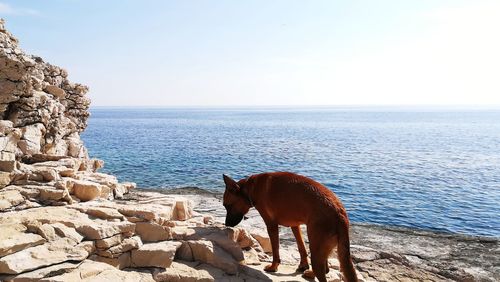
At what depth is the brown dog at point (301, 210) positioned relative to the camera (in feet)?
24.7

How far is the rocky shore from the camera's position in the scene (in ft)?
23.6

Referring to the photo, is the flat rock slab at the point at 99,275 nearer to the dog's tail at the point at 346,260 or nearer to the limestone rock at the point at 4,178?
the dog's tail at the point at 346,260

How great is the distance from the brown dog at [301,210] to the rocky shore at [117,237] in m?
0.86

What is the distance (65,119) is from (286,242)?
15472mm

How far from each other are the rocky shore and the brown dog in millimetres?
863

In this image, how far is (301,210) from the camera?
324 inches

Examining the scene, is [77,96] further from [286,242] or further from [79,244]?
[79,244]

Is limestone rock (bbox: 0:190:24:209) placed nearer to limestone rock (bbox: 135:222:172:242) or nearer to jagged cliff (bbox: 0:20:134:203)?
jagged cliff (bbox: 0:20:134:203)

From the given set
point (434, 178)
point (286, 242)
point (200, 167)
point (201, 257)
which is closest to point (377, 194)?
point (434, 178)

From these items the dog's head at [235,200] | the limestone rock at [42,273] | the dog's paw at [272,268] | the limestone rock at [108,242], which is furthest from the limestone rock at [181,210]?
the limestone rock at [42,273]

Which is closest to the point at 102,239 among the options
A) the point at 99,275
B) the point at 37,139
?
the point at 99,275

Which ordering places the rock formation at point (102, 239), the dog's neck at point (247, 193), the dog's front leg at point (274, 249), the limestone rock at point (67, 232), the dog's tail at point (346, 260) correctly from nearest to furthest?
1. the rock formation at point (102, 239)
2. the dog's tail at point (346, 260)
3. the limestone rock at point (67, 232)
4. the dog's front leg at point (274, 249)
5. the dog's neck at point (247, 193)

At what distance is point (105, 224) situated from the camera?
816 cm

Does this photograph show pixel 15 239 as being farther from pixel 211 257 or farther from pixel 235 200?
pixel 235 200
